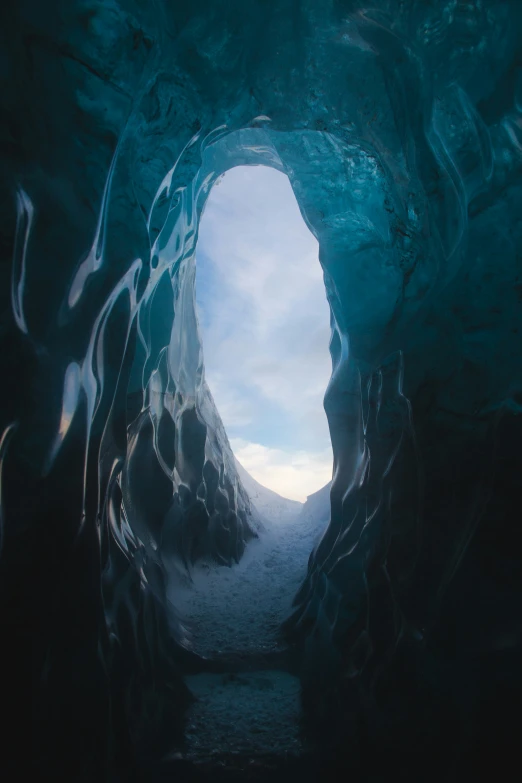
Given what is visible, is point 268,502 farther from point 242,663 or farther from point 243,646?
point 242,663

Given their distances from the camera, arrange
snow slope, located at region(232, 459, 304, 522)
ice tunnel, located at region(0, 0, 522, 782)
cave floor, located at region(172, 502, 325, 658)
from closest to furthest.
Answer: ice tunnel, located at region(0, 0, 522, 782), cave floor, located at region(172, 502, 325, 658), snow slope, located at region(232, 459, 304, 522)

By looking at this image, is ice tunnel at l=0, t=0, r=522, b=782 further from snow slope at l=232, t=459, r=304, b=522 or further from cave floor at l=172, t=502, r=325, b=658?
snow slope at l=232, t=459, r=304, b=522

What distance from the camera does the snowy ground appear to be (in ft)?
11.6

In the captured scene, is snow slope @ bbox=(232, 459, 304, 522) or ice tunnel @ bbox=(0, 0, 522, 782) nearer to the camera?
ice tunnel @ bbox=(0, 0, 522, 782)

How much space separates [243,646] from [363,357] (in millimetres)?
4118

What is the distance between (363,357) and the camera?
491cm

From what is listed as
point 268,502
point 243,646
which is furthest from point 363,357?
point 268,502

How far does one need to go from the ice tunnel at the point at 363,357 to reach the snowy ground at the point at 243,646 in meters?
0.20

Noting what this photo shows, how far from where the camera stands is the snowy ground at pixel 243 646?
3.54 metres

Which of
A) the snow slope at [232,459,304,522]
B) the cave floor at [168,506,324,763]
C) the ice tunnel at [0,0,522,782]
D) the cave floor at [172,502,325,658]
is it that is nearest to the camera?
the ice tunnel at [0,0,522,782]

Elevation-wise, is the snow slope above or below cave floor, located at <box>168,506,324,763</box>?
above

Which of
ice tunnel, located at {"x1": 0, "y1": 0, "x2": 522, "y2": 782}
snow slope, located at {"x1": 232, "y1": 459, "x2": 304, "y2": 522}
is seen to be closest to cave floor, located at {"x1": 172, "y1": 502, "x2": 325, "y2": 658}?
ice tunnel, located at {"x1": 0, "y1": 0, "x2": 522, "y2": 782}

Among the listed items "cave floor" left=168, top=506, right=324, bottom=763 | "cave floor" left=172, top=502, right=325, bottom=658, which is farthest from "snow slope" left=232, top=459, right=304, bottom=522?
"cave floor" left=168, top=506, right=324, bottom=763

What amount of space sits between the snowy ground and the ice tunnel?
8.0 inches
